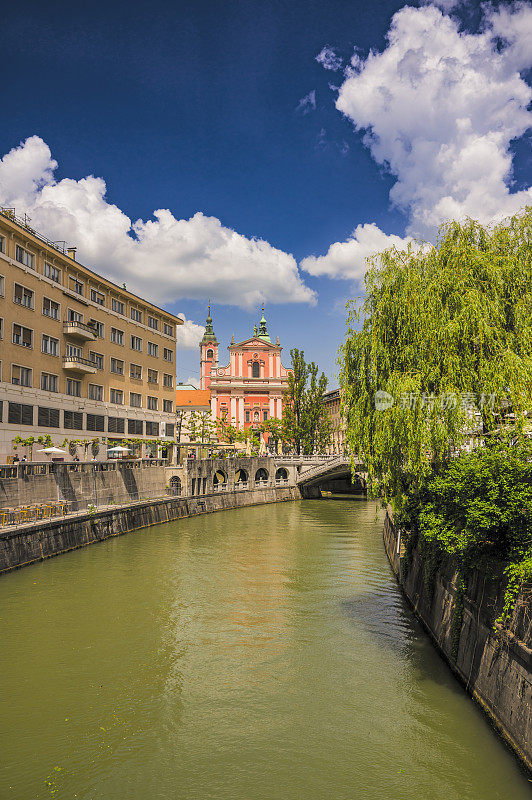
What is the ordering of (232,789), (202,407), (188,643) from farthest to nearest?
(202,407) < (188,643) < (232,789)

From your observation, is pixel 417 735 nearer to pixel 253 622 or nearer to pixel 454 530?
pixel 454 530

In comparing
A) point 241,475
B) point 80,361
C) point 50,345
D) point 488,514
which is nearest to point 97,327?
point 80,361

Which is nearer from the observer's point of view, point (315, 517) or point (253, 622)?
point (253, 622)

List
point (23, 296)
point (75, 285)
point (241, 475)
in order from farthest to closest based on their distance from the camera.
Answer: point (241, 475) → point (75, 285) → point (23, 296)

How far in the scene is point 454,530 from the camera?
14.9m

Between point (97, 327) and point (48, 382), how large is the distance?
9923 millimetres

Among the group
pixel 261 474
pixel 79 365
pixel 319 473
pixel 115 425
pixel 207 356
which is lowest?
pixel 261 474

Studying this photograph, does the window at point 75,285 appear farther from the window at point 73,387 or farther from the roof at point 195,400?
the roof at point 195,400

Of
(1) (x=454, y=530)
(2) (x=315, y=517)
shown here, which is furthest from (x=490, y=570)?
(2) (x=315, y=517)

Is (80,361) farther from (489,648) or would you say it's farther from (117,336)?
(489,648)

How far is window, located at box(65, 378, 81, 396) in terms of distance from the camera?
49.8 metres

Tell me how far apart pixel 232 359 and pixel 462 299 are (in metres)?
97.2

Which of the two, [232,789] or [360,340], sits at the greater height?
[360,340]

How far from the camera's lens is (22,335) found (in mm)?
43594
